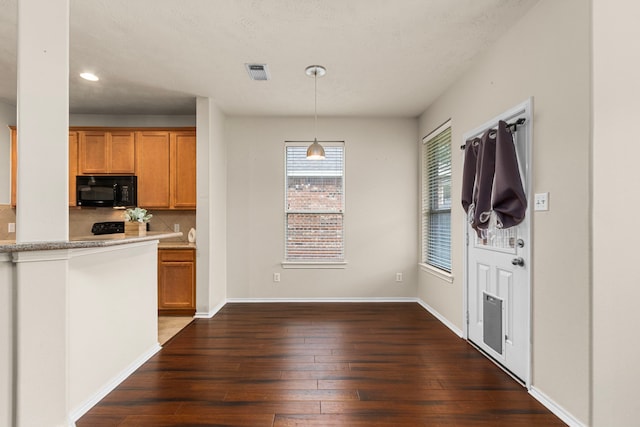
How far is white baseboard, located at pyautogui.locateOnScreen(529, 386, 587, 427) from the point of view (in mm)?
1973

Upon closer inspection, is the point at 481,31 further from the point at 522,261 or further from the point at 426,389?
the point at 426,389

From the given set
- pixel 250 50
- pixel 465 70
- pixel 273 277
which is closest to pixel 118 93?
pixel 250 50

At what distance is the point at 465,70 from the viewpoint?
11.3 ft

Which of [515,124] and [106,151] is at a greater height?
[106,151]

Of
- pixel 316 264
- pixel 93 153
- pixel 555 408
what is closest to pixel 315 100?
pixel 316 264

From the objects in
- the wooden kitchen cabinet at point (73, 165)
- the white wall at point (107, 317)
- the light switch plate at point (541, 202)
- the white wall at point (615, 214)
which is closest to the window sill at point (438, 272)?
the light switch plate at point (541, 202)

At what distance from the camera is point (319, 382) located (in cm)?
256

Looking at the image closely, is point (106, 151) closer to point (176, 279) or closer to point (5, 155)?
point (5, 155)

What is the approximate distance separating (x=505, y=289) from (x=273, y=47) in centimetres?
292

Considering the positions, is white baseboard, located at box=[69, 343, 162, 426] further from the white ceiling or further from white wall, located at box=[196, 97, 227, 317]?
the white ceiling

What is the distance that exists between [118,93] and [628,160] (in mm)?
5016

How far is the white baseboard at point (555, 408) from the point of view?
1973 mm

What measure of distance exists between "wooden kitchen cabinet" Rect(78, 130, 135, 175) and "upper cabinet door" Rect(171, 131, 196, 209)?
61 centimetres

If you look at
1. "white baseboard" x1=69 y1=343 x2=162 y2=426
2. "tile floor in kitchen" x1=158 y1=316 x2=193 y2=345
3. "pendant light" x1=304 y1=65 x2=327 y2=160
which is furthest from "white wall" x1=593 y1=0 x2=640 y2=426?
"tile floor in kitchen" x1=158 y1=316 x2=193 y2=345
